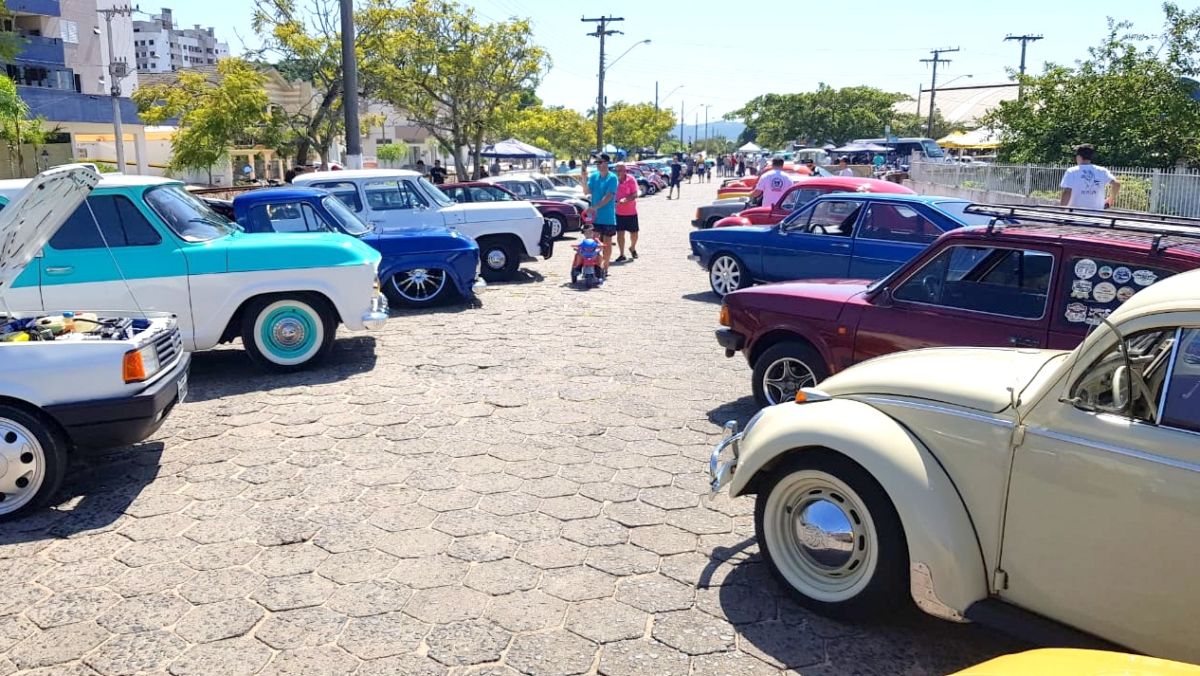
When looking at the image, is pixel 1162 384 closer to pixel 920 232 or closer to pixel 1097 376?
pixel 1097 376

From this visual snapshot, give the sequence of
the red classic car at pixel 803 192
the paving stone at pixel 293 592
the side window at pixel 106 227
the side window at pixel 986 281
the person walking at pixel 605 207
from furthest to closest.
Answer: the person walking at pixel 605 207
the red classic car at pixel 803 192
the side window at pixel 106 227
the side window at pixel 986 281
the paving stone at pixel 293 592

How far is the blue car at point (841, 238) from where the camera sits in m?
9.12

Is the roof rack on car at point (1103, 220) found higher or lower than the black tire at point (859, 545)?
higher

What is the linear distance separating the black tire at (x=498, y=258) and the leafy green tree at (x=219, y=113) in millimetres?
13426

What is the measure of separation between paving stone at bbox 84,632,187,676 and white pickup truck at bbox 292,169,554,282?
791 cm

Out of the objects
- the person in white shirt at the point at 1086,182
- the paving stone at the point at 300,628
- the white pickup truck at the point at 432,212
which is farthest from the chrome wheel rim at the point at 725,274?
the paving stone at the point at 300,628

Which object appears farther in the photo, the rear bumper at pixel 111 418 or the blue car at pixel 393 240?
the blue car at pixel 393 240

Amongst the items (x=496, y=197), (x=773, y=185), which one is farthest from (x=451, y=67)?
(x=773, y=185)

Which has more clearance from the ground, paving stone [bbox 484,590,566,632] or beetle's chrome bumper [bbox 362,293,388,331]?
beetle's chrome bumper [bbox 362,293,388,331]

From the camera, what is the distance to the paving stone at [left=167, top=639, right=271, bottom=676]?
3422 mm

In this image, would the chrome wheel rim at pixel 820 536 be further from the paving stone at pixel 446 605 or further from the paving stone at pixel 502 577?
the paving stone at pixel 446 605

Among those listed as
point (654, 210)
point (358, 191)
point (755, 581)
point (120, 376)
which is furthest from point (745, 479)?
point (654, 210)

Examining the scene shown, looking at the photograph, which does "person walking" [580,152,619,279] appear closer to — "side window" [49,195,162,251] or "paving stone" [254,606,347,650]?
"side window" [49,195,162,251]

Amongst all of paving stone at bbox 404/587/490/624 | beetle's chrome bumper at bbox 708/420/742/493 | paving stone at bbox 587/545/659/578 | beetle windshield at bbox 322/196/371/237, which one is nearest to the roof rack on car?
beetle's chrome bumper at bbox 708/420/742/493
